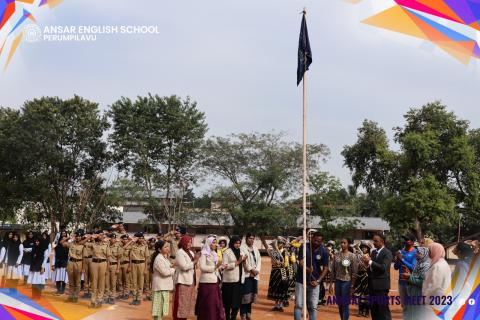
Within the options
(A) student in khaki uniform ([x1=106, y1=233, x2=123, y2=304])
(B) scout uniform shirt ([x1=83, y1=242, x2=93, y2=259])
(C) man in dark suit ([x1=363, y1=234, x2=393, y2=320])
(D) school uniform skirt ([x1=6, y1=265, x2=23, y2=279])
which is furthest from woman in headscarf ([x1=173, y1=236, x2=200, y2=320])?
(D) school uniform skirt ([x1=6, y1=265, x2=23, y2=279])

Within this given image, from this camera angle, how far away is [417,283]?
744 centimetres

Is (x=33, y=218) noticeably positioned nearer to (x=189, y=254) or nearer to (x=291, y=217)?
(x=291, y=217)

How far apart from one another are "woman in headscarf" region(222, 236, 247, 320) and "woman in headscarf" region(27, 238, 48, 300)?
5485 millimetres

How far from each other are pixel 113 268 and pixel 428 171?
935 inches

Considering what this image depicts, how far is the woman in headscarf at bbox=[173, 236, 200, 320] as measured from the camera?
7652 millimetres

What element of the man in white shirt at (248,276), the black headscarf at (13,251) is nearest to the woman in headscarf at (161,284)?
the man in white shirt at (248,276)

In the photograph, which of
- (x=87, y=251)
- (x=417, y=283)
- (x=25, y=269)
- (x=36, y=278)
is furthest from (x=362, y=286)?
(x=25, y=269)

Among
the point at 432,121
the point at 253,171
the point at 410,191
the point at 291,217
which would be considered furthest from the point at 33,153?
the point at 432,121

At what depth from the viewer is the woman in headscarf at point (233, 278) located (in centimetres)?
897

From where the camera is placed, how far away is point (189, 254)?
7.93 metres

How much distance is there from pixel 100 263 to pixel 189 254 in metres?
3.94

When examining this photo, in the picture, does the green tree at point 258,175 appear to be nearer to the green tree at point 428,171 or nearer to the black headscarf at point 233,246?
the green tree at point 428,171

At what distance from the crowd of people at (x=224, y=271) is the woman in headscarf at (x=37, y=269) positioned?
0.02 m

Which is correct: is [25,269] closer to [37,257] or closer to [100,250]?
[37,257]
